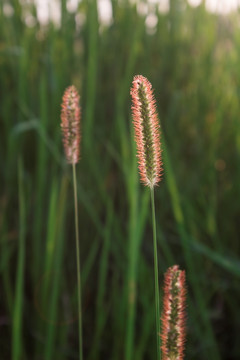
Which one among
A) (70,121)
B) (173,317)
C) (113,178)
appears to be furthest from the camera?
(113,178)

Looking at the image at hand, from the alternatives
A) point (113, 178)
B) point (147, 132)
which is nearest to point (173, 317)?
point (147, 132)

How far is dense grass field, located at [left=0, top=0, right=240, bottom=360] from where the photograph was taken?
4.09 feet

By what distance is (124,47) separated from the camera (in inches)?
74.0

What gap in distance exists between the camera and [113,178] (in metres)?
1.68

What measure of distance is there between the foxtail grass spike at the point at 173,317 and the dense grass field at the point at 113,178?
1.94ft

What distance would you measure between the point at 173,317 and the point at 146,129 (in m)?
0.20

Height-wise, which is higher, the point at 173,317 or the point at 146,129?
the point at 146,129

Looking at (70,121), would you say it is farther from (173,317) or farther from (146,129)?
(173,317)

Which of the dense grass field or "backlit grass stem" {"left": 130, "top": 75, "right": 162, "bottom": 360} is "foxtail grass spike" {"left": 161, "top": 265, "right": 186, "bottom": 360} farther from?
the dense grass field

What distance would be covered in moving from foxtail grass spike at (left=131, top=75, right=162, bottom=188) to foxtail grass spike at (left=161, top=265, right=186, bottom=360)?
10cm

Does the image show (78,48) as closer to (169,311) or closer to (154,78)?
(154,78)

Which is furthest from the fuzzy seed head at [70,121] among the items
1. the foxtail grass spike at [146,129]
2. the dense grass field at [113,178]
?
the dense grass field at [113,178]

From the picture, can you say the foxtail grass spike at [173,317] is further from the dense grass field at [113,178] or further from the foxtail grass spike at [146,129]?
the dense grass field at [113,178]

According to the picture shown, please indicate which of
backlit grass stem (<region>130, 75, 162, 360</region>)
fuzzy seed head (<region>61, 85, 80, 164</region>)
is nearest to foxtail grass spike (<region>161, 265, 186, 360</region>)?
backlit grass stem (<region>130, 75, 162, 360</region>)
